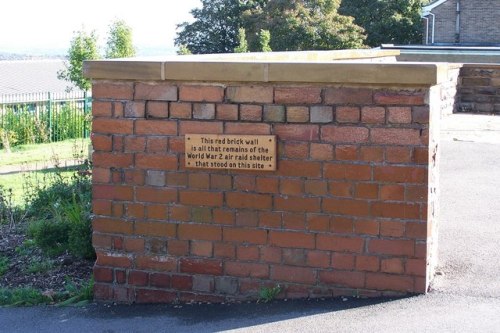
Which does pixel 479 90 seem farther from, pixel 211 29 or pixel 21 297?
pixel 211 29

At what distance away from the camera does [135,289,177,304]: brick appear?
222 inches

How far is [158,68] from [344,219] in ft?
5.04

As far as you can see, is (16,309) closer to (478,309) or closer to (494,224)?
(478,309)

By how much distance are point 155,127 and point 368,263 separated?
5.37 ft

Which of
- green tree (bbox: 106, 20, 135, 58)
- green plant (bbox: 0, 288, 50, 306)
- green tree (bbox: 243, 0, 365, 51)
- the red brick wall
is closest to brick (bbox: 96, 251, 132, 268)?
the red brick wall

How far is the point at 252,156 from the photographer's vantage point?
527cm

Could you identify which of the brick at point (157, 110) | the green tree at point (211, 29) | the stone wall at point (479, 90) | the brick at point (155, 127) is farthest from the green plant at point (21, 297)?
the green tree at point (211, 29)

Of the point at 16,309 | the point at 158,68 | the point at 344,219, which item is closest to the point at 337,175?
the point at 344,219

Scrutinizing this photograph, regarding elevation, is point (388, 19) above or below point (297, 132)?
above

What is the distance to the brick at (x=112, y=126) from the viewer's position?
553 centimetres

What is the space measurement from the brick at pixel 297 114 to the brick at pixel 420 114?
66cm

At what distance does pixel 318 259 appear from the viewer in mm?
5277

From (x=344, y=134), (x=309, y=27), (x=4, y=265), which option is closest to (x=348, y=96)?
(x=344, y=134)

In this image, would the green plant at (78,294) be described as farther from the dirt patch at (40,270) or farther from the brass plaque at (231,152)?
the brass plaque at (231,152)
